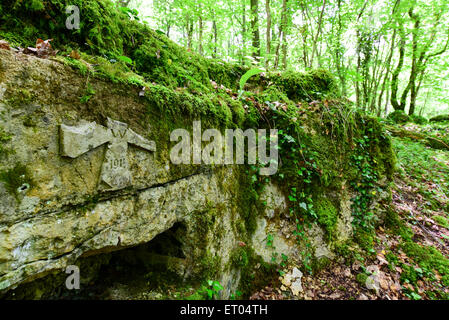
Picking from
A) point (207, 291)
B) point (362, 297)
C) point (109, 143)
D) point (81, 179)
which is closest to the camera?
point (81, 179)

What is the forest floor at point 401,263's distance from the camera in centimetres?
334

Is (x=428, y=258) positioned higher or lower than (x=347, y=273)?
higher

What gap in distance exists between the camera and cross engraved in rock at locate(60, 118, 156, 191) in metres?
1.46

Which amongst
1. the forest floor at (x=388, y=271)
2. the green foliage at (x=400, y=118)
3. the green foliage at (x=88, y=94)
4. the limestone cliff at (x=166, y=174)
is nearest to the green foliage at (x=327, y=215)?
the limestone cliff at (x=166, y=174)

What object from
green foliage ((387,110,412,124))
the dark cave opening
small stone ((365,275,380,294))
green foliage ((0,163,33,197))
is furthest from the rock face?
green foliage ((387,110,412,124))

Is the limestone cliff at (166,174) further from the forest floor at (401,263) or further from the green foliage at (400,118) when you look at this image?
the green foliage at (400,118)

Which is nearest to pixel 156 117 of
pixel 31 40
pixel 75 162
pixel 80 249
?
pixel 75 162

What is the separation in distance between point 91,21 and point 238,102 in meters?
2.14

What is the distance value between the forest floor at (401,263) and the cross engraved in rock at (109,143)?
2.86 m

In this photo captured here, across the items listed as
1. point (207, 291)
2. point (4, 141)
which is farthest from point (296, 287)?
point (4, 141)

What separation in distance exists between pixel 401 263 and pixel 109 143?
5.31m

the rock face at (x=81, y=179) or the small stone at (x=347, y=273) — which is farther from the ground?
the rock face at (x=81, y=179)

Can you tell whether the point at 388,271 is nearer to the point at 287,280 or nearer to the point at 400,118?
the point at 287,280

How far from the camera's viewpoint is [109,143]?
170 cm
